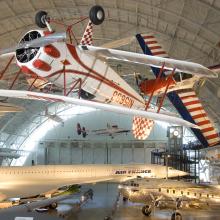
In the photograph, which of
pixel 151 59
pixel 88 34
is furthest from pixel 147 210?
pixel 151 59

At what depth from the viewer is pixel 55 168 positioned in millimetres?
24688

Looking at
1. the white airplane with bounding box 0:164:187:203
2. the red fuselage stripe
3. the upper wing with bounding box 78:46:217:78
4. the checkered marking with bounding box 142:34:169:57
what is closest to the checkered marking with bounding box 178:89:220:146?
the red fuselage stripe

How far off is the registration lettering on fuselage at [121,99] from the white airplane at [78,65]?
0.09 m

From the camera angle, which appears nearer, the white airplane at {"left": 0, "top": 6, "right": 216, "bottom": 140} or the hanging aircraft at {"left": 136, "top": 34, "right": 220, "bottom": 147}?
the white airplane at {"left": 0, "top": 6, "right": 216, "bottom": 140}

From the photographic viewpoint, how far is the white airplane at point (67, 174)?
2098 cm

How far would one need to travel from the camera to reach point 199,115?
45.9 feet

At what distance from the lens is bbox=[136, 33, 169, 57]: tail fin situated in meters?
16.5

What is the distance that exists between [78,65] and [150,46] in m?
6.54

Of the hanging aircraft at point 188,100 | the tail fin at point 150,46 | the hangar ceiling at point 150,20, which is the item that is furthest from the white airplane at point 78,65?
the hangar ceiling at point 150,20

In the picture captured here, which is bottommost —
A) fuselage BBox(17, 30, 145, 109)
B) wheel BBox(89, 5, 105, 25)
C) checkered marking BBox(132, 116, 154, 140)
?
checkered marking BBox(132, 116, 154, 140)

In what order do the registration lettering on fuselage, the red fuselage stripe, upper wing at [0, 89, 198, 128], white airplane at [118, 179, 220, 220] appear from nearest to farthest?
upper wing at [0, 89, 198, 128]
the red fuselage stripe
the registration lettering on fuselage
white airplane at [118, 179, 220, 220]

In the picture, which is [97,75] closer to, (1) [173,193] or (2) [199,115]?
(2) [199,115]

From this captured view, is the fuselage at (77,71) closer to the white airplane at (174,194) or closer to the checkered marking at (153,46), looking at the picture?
the checkered marking at (153,46)

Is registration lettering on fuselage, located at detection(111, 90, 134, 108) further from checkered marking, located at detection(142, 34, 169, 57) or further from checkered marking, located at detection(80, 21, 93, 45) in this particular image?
checkered marking, located at detection(142, 34, 169, 57)
